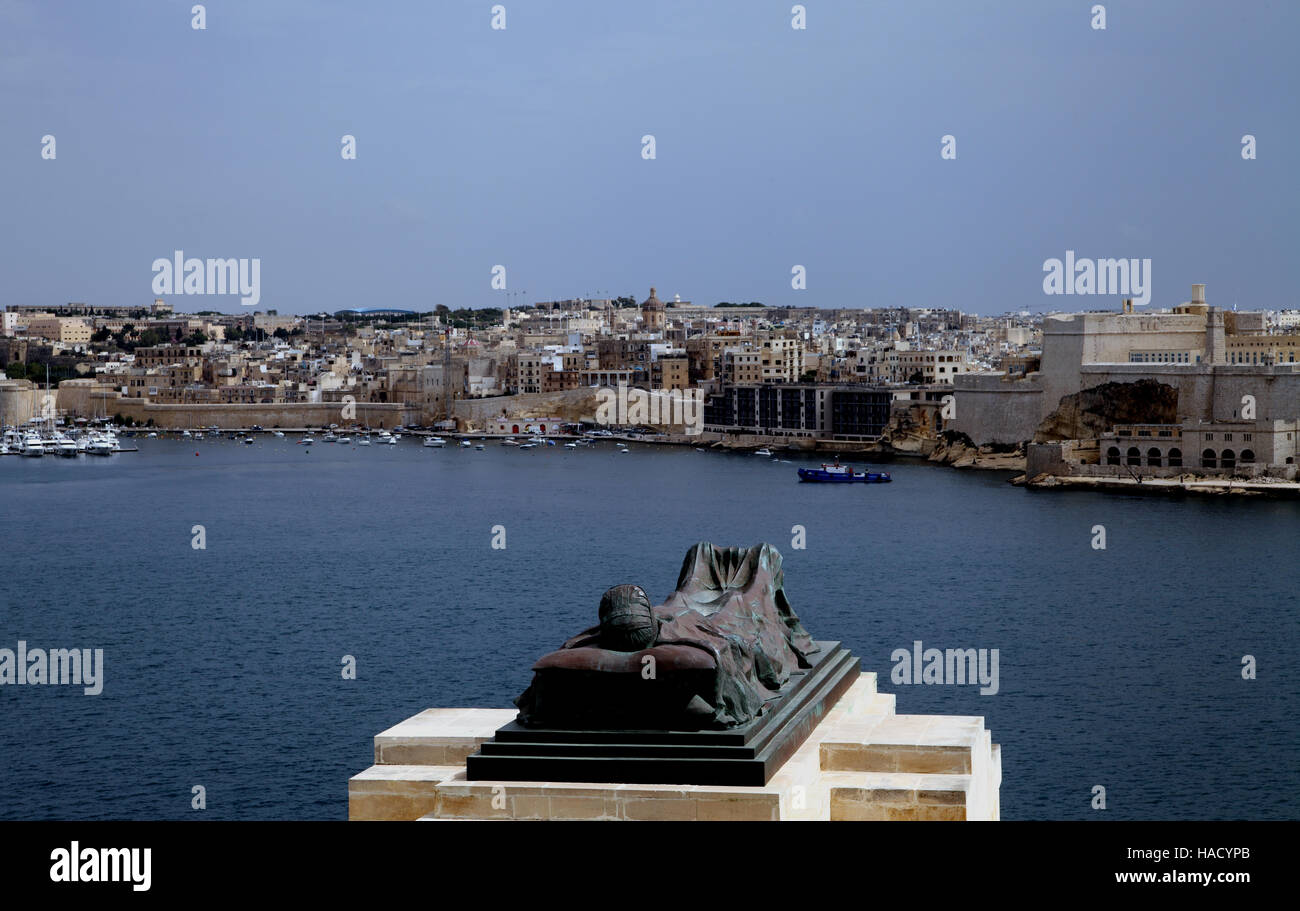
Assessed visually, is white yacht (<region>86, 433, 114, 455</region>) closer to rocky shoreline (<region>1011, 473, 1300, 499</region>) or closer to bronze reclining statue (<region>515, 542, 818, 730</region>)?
rocky shoreline (<region>1011, 473, 1300, 499</region>)

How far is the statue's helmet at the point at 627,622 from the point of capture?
23.7 ft

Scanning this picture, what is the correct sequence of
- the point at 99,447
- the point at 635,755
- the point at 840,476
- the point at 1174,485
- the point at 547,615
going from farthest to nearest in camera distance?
the point at 99,447 < the point at 840,476 < the point at 1174,485 < the point at 547,615 < the point at 635,755

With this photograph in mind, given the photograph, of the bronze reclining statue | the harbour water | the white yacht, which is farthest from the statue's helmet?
the white yacht

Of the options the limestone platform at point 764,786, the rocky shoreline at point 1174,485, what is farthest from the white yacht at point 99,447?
the limestone platform at point 764,786

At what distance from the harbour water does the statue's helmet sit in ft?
13.7

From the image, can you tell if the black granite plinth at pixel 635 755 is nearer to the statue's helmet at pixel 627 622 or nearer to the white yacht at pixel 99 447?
the statue's helmet at pixel 627 622

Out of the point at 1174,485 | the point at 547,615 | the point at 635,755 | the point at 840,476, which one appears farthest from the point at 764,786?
the point at 840,476

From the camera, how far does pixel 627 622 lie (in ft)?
23.7

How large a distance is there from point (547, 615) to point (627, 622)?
11.5 meters

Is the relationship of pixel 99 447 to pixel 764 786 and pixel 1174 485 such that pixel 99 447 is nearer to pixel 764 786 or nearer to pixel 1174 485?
pixel 1174 485

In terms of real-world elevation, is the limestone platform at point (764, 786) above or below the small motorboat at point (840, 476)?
above

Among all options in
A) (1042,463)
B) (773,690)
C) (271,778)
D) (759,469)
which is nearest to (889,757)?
(773,690)

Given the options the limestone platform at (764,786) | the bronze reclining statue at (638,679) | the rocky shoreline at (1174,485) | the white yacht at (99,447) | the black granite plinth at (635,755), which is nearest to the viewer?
the limestone platform at (764,786)

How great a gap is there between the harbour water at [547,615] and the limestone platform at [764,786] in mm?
2904
